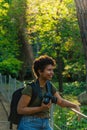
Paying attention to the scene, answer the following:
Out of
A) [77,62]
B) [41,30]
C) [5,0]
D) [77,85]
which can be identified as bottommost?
[77,85]

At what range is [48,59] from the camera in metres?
5.16

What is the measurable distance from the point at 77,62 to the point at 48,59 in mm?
26289

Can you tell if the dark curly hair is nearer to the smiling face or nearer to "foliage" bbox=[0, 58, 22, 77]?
the smiling face

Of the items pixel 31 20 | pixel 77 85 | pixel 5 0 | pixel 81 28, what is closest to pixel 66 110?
pixel 81 28

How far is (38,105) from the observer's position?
16.6ft

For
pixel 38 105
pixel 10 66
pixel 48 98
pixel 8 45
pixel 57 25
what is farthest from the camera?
pixel 8 45

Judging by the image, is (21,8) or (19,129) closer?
(19,129)

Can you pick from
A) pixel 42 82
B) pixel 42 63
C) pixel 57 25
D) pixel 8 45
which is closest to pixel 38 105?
pixel 42 82

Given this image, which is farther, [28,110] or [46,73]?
[46,73]

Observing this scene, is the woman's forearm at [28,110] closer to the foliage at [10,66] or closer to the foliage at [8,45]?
the foliage at [8,45]

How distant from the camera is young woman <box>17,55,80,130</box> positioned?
497cm

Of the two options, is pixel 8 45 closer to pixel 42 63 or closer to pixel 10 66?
pixel 10 66

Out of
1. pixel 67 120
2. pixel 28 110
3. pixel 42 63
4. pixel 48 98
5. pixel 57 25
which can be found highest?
pixel 42 63

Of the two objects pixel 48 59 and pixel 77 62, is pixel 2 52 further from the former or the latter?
pixel 48 59
